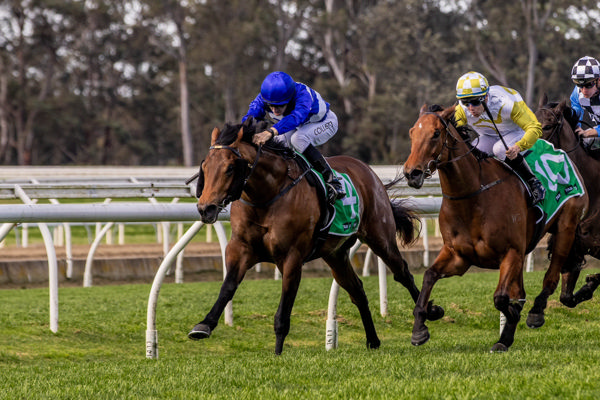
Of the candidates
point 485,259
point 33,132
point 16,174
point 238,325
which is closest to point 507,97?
point 485,259

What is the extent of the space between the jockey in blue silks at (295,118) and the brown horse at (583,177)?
1.76m

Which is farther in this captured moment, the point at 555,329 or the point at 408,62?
the point at 408,62

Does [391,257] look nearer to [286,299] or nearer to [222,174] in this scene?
[286,299]

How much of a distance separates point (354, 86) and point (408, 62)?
2.37 m

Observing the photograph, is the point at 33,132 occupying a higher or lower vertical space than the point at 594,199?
lower

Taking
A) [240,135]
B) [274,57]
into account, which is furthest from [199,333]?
[274,57]

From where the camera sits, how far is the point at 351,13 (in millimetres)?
38469

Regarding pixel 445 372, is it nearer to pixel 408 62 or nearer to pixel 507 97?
pixel 507 97

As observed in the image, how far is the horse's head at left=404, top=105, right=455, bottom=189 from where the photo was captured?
481cm

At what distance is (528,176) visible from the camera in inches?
220

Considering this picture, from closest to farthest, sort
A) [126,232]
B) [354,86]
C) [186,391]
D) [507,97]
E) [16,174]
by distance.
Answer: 1. [186,391]
2. [507,97]
3. [126,232]
4. [16,174]
5. [354,86]

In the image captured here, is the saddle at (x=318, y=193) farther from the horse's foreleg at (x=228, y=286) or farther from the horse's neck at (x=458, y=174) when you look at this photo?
the horse's neck at (x=458, y=174)

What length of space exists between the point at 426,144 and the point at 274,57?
32124mm

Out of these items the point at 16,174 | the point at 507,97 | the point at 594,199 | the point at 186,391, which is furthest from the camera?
the point at 16,174
